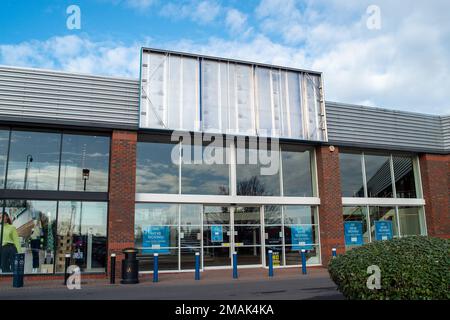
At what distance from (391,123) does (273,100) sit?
6555mm

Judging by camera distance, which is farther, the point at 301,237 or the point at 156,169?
the point at 301,237

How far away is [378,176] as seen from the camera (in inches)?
792

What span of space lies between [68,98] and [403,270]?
41.8ft

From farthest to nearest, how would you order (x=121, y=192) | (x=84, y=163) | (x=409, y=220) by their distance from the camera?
(x=409, y=220) < (x=84, y=163) < (x=121, y=192)

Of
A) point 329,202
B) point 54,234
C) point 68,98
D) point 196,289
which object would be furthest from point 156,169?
point 329,202

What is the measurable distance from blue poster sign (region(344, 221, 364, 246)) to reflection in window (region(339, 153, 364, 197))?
135cm

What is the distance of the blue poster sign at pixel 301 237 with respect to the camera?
1789 cm

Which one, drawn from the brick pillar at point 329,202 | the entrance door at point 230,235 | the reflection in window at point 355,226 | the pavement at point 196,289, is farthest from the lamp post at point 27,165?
the reflection in window at point 355,226

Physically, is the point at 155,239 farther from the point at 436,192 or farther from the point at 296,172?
the point at 436,192

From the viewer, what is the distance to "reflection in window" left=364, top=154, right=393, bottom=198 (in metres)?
19.8

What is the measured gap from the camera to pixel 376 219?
63.9 feet

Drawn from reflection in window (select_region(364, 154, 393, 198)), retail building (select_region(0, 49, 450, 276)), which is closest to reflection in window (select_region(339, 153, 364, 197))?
retail building (select_region(0, 49, 450, 276))

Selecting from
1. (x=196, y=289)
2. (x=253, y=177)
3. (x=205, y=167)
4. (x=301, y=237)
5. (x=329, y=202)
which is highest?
(x=205, y=167)

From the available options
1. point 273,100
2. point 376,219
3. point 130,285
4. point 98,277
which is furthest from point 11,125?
point 376,219
